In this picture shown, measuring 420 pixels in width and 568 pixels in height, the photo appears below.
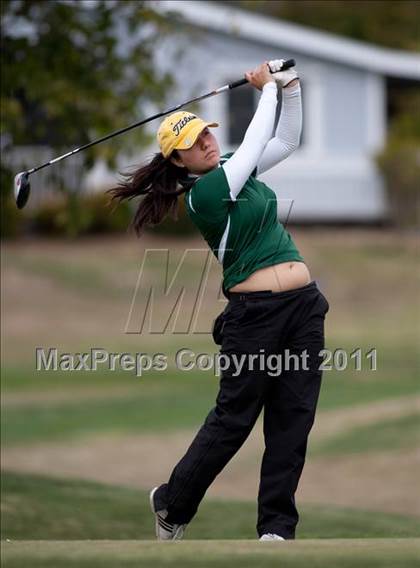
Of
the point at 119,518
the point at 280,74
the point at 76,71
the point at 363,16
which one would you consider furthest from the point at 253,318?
the point at 363,16

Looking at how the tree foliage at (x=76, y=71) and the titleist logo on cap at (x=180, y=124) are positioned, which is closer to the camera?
the titleist logo on cap at (x=180, y=124)

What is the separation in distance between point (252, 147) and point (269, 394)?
3.72 ft

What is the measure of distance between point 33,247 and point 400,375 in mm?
10650

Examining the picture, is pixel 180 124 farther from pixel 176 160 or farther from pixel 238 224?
pixel 238 224

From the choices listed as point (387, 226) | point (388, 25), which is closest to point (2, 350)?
point (387, 226)

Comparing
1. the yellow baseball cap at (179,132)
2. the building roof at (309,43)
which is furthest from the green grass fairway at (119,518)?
the building roof at (309,43)

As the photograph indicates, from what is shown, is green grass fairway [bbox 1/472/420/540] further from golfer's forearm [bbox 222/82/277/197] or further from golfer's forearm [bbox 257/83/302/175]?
golfer's forearm [bbox 222/82/277/197]

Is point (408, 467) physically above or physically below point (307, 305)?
below

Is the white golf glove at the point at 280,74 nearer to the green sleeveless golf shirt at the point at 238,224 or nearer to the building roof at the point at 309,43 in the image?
the green sleeveless golf shirt at the point at 238,224

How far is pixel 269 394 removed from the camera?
5.96 m

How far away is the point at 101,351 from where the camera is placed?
19.7 metres

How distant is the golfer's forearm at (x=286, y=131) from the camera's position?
242 inches

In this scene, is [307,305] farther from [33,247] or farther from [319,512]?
[33,247]

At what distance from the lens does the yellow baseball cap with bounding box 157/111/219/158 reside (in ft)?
19.2
